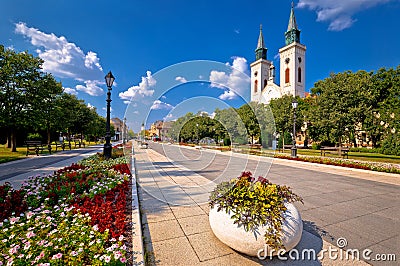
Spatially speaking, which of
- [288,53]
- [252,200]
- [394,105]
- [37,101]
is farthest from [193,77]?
[288,53]

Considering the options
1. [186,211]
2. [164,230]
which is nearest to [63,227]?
[164,230]

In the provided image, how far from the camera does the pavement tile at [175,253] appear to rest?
8.74 ft

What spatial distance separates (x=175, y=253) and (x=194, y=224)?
0.99 metres

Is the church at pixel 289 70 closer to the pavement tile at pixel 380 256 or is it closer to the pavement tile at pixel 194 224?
the pavement tile at pixel 194 224

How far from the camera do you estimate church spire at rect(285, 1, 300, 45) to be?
5927 centimetres

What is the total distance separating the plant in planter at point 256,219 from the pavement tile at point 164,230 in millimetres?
849

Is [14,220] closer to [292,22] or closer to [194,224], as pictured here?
[194,224]

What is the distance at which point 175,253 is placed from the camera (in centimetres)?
287

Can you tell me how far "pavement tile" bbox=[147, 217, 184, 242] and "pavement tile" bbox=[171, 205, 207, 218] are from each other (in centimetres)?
37

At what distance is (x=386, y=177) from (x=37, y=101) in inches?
1026

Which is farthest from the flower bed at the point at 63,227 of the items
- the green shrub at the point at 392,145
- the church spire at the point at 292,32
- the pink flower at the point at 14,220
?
the church spire at the point at 292,32

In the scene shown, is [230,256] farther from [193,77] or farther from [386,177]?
[386,177]

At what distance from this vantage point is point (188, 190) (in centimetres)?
630

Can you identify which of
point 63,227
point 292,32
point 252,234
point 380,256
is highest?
point 292,32
